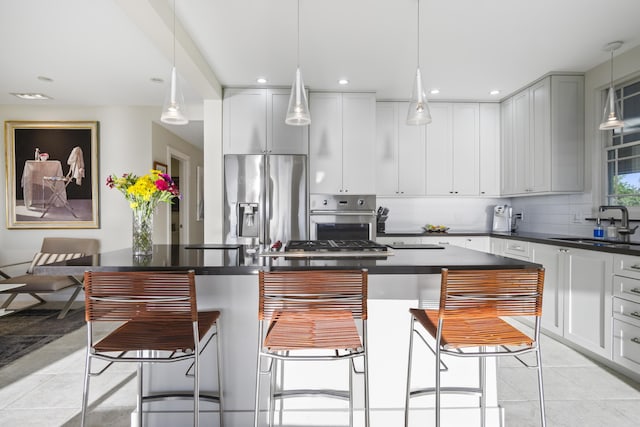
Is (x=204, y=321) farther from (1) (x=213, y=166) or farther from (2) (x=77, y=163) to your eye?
(2) (x=77, y=163)

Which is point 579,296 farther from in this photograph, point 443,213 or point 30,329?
point 30,329

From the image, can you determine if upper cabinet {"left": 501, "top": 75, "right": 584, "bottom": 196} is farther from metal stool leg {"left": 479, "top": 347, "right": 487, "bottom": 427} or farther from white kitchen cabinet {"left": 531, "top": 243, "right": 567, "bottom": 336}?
metal stool leg {"left": 479, "top": 347, "right": 487, "bottom": 427}

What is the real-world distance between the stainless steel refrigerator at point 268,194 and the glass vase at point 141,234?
191cm

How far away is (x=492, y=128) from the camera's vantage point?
15.3 feet

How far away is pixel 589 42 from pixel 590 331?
240cm

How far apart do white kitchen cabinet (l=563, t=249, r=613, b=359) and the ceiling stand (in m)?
1.81

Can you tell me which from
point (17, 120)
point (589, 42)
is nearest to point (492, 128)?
point (589, 42)

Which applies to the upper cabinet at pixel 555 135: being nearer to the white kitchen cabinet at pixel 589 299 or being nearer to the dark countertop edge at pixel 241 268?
the white kitchen cabinet at pixel 589 299

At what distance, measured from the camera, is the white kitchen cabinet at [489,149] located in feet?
15.2

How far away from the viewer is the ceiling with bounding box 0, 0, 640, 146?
8.33ft

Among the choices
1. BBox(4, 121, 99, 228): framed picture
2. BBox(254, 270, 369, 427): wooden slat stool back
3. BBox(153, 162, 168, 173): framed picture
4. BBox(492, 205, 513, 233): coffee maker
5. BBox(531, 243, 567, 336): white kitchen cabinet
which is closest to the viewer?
BBox(254, 270, 369, 427): wooden slat stool back

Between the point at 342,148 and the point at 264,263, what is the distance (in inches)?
107

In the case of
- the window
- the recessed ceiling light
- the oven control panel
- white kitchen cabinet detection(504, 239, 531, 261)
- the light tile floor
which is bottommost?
the light tile floor

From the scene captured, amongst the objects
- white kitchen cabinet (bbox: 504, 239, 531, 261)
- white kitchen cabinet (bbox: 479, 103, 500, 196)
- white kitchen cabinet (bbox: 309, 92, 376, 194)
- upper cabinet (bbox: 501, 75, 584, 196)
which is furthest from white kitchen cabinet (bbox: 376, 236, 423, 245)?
upper cabinet (bbox: 501, 75, 584, 196)
